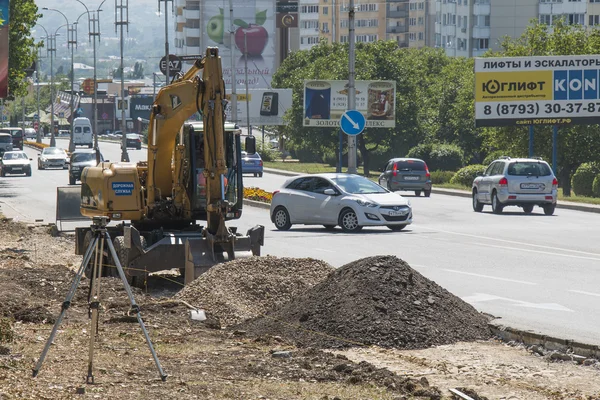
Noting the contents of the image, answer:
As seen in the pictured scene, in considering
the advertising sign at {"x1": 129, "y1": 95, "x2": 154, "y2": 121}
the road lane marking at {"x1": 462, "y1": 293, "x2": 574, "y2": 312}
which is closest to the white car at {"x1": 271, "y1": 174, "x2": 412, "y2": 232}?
the road lane marking at {"x1": 462, "y1": 293, "x2": 574, "y2": 312}

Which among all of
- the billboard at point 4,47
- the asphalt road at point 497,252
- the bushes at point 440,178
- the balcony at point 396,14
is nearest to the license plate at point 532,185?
the asphalt road at point 497,252

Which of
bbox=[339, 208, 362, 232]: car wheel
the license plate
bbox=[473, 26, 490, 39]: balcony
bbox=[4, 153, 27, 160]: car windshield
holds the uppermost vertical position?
bbox=[473, 26, 490, 39]: balcony

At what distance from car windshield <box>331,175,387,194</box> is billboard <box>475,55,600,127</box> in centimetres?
2204

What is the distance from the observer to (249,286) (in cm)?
1447

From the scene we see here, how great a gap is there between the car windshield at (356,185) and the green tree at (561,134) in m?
25.3

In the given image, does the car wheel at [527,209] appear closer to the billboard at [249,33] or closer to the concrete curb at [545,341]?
the concrete curb at [545,341]

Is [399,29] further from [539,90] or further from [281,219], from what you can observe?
[281,219]

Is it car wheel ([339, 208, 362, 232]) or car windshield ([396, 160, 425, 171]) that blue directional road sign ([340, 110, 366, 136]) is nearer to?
car wheel ([339, 208, 362, 232])

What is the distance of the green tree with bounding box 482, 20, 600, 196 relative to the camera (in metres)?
54.5

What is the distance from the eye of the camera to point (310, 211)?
29016 millimetres

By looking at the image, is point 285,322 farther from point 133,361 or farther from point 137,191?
point 137,191

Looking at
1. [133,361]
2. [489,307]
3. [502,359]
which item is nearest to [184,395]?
[133,361]

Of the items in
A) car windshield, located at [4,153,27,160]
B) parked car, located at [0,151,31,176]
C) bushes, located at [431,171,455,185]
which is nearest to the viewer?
bushes, located at [431,171,455,185]

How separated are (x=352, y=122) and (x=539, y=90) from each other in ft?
51.5
